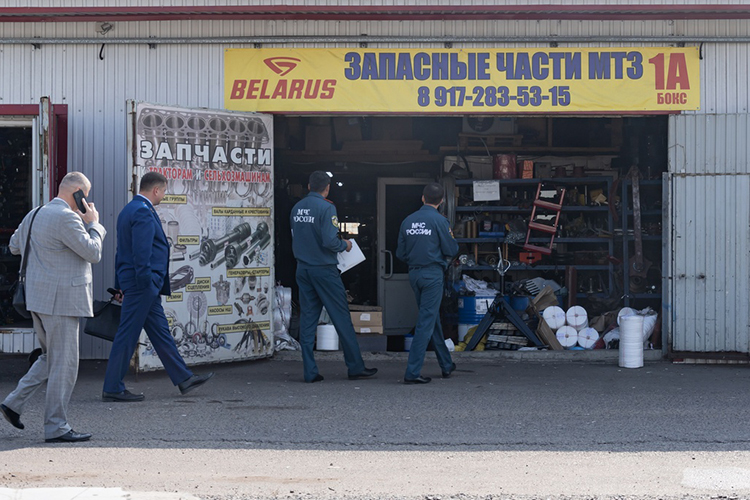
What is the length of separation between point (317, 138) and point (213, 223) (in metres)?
4.41

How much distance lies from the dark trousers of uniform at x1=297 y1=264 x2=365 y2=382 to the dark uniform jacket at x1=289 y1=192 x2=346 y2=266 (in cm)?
10

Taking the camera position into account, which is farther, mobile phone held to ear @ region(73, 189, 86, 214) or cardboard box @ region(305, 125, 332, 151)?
cardboard box @ region(305, 125, 332, 151)

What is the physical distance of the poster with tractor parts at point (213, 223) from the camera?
957cm

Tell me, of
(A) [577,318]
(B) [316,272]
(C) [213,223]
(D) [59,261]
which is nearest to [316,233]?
(B) [316,272]

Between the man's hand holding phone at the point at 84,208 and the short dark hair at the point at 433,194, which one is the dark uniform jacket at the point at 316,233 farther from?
the man's hand holding phone at the point at 84,208

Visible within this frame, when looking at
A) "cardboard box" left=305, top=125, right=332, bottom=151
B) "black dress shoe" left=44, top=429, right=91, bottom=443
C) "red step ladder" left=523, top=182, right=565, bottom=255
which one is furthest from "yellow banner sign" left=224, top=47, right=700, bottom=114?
"black dress shoe" left=44, top=429, right=91, bottom=443

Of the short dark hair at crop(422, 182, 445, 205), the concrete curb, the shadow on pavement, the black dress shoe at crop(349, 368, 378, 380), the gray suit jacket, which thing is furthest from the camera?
the concrete curb

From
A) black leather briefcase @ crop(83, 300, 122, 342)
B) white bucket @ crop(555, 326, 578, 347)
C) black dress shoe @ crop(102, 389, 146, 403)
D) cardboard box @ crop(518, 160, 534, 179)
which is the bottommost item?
black dress shoe @ crop(102, 389, 146, 403)

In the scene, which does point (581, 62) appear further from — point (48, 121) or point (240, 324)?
point (48, 121)

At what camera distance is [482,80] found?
33.8ft

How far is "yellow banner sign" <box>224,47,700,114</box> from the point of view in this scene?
404 inches

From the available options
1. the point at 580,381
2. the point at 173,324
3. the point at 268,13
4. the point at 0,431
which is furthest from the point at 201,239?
the point at 580,381

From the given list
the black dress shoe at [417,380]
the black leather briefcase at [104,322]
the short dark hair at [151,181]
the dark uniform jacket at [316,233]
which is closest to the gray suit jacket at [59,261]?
the short dark hair at [151,181]

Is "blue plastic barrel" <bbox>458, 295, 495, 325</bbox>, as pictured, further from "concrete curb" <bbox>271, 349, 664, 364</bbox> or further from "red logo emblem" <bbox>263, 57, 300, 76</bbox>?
"red logo emblem" <bbox>263, 57, 300, 76</bbox>
